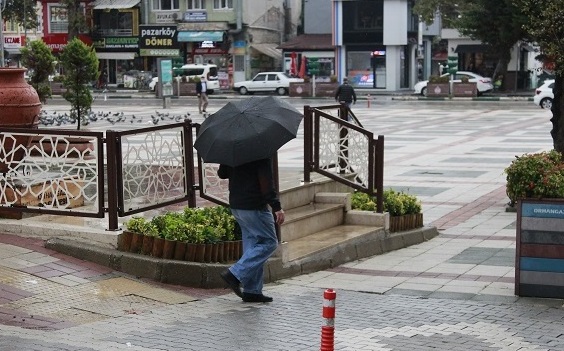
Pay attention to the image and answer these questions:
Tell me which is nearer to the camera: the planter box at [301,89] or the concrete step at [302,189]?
the concrete step at [302,189]

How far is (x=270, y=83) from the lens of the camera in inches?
2315

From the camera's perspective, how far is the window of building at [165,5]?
67.6 metres

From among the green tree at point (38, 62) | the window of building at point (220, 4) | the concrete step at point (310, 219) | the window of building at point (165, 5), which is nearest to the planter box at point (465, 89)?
the window of building at point (220, 4)

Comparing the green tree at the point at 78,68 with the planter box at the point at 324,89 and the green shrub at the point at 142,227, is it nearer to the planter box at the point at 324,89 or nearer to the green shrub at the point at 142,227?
the green shrub at the point at 142,227

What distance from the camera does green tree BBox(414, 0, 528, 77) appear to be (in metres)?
40.8

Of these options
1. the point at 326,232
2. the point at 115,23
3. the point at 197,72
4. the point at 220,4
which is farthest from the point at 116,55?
the point at 326,232

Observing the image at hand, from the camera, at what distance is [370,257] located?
12.3 meters

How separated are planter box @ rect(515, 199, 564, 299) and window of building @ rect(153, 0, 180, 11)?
6012 centimetres

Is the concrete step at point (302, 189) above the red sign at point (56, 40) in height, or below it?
below

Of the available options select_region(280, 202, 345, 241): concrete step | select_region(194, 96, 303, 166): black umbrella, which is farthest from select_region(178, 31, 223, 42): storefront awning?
select_region(194, 96, 303, 166): black umbrella

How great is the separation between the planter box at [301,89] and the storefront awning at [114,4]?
16625 mm

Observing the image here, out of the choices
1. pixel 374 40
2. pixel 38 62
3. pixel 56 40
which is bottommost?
pixel 38 62

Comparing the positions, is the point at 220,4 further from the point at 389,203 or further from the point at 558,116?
the point at 389,203

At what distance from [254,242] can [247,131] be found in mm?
1039
